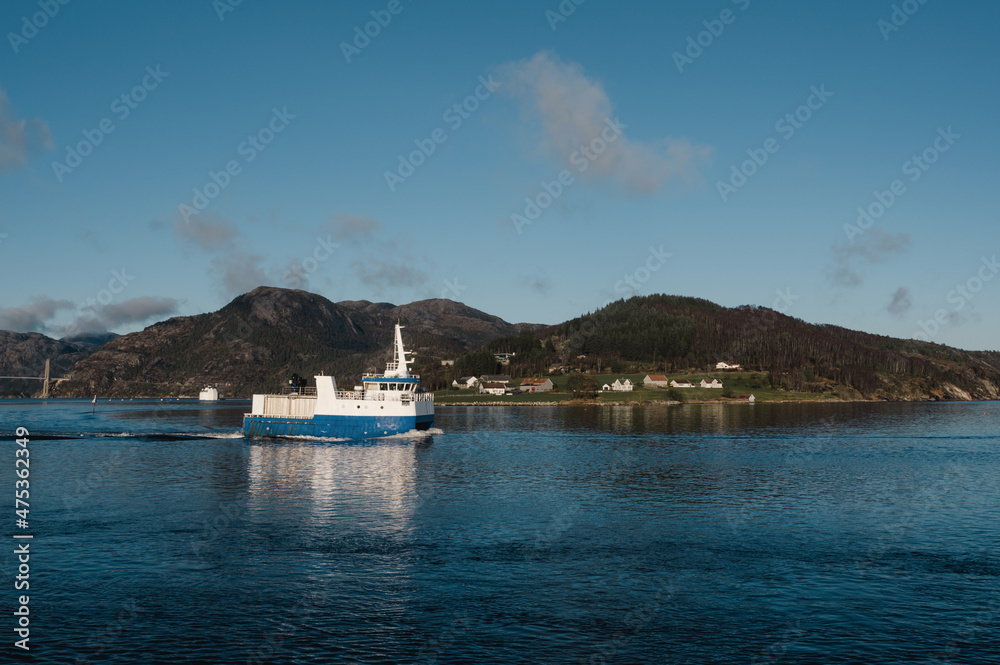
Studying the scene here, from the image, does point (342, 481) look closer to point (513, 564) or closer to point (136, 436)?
point (513, 564)

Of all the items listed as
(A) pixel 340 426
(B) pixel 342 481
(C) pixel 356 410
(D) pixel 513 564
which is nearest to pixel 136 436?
(A) pixel 340 426

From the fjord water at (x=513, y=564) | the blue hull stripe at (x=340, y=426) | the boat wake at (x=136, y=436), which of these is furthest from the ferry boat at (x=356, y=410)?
the fjord water at (x=513, y=564)

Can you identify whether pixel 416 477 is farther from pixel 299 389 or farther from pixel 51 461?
pixel 299 389

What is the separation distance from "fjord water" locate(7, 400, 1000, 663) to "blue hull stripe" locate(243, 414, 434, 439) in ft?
107

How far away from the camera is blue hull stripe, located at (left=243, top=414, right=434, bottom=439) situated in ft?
339

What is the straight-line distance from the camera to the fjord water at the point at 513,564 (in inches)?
907

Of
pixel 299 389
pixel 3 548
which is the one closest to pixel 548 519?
pixel 3 548

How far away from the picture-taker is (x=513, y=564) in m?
32.8

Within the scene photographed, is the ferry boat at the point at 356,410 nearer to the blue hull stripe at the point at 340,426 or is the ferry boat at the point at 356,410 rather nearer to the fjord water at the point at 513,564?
the blue hull stripe at the point at 340,426

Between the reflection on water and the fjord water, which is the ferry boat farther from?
the fjord water

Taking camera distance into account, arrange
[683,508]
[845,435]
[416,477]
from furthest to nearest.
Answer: [845,435]
[416,477]
[683,508]

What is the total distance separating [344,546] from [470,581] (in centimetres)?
953

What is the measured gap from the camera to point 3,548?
3541 centimetres

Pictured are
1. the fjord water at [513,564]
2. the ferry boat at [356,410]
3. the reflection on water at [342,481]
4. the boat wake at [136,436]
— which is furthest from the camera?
the boat wake at [136,436]
